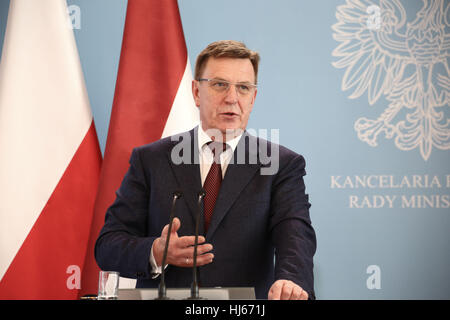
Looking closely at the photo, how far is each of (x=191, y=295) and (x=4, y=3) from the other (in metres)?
2.87

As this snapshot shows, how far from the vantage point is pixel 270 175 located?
7.04 feet

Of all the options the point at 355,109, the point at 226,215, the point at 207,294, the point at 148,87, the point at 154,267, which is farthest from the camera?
the point at 355,109

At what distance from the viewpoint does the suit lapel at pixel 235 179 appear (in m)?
2.06

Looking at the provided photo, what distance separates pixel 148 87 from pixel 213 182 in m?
1.02

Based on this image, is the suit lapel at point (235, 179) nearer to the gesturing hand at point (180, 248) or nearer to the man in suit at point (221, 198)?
the man in suit at point (221, 198)

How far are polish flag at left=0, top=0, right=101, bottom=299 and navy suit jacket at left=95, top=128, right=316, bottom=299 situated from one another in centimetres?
79

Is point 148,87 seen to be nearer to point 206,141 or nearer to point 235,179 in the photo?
point 206,141

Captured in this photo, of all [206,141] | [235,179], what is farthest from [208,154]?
[235,179]

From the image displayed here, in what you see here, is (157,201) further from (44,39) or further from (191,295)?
(44,39)

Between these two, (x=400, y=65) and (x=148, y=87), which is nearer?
(x=148, y=87)

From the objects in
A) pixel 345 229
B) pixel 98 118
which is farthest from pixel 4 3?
pixel 345 229

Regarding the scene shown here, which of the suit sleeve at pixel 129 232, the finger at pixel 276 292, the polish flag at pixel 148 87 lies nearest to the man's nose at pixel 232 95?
the suit sleeve at pixel 129 232

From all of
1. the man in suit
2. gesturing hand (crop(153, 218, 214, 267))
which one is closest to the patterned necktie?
the man in suit

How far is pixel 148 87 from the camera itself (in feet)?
9.70
